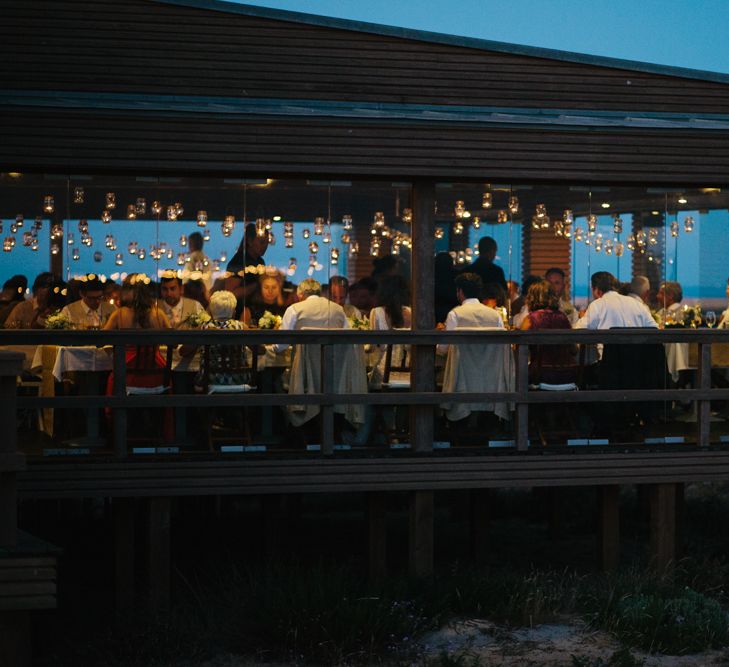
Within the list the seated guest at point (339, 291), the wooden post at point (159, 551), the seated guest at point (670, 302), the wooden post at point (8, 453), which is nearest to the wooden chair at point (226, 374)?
the wooden post at point (159, 551)

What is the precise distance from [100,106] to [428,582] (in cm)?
486

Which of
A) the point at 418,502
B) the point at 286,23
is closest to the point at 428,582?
the point at 418,502

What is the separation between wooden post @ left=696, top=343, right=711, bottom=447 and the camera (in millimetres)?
12289

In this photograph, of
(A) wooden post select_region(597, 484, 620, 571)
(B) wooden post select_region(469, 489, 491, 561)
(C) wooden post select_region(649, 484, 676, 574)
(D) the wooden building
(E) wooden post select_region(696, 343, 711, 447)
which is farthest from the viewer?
(B) wooden post select_region(469, 489, 491, 561)

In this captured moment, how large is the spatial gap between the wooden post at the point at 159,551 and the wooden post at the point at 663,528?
14.4 feet

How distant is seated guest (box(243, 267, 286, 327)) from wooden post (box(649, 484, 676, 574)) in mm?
3830

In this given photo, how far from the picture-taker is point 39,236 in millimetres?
11445

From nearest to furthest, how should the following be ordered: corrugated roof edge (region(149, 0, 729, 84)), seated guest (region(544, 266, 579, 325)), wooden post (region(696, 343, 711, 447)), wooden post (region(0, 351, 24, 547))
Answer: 1. wooden post (region(0, 351, 24, 547))
2. corrugated roof edge (region(149, 0, 729, 84))
3. wooden post (region(696, 343, 711, 447))
4. seated guest (region(544, 266, 579, 325))

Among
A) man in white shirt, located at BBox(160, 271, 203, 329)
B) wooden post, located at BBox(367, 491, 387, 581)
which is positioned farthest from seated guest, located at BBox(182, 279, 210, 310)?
wooden post, located at BBox(367, 491, 387, 581)

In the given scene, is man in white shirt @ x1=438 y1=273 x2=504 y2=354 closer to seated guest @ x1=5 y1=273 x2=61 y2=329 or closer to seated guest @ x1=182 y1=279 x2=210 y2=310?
seated guest @ x1=182 y1=279 x2=210 y2=310

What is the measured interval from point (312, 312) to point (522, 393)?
1918 millimetres

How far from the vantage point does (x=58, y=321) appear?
11461mm

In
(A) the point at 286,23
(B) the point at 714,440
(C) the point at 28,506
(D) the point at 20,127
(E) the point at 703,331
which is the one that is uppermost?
(A) the point at 286,23

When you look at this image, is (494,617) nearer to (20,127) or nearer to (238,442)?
(238,442)
